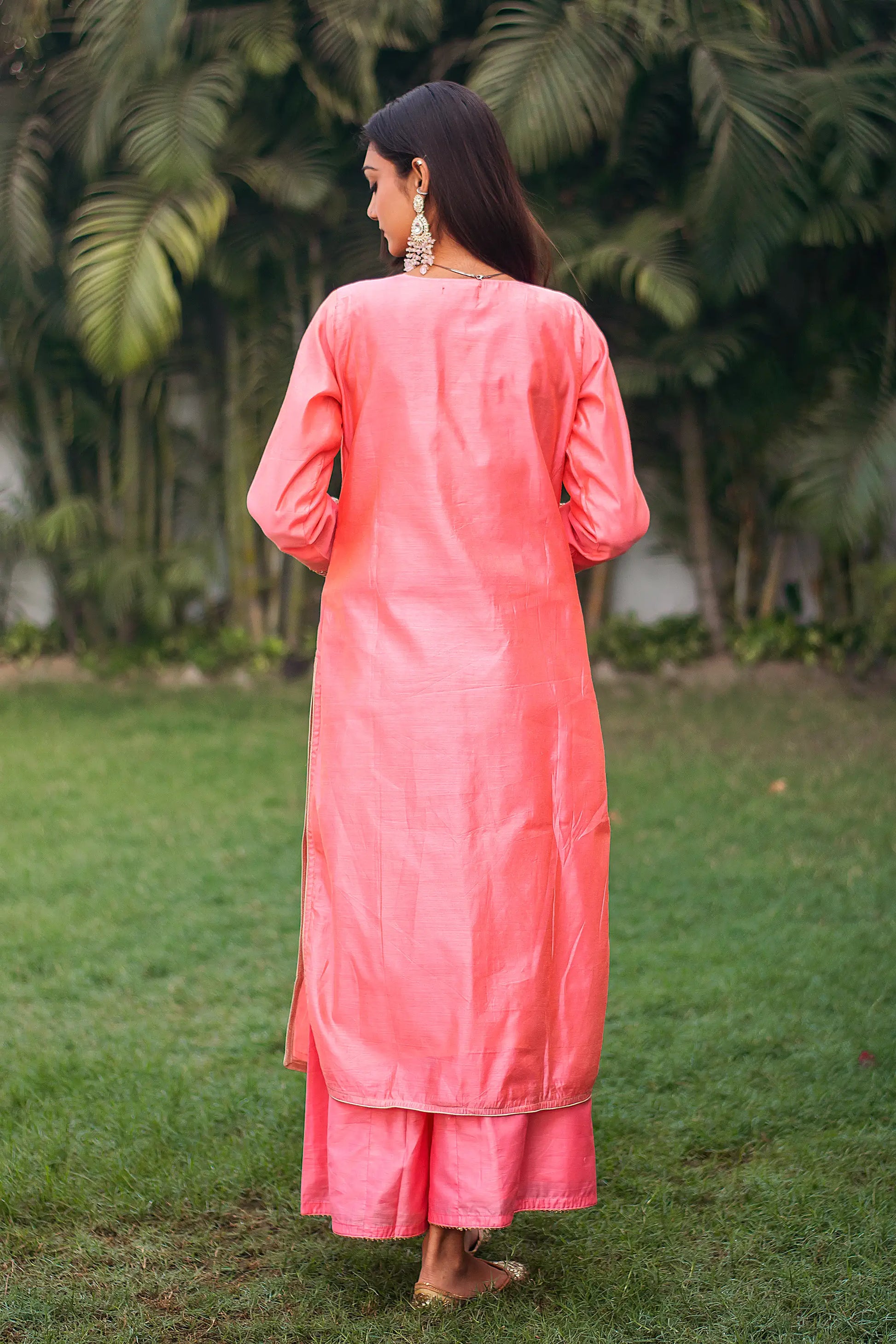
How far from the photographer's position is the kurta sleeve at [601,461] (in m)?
2.08

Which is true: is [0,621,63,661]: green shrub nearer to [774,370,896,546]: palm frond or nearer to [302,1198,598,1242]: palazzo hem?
[774,370,896,546]: palm frond

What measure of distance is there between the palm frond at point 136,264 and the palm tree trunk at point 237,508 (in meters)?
1.14

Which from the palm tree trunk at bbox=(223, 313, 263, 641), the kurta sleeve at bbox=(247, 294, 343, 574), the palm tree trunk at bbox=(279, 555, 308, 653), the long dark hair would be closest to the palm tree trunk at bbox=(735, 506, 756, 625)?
the palm tree trunk at bbox=(279, 555, 308, 653)

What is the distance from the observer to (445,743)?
1.99 metres

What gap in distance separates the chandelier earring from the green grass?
157 centimetres

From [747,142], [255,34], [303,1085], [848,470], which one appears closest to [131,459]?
[255,34]

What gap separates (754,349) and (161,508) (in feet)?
12.3

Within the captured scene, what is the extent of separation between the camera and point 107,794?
18.1 ft

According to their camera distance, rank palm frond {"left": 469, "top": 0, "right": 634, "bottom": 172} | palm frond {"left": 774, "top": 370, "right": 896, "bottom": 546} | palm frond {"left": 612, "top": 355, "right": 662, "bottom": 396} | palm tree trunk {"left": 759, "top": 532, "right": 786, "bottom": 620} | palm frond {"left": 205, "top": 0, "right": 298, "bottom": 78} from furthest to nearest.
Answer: palm tree trunk {"left": 759, "top": 532, "right": 786, "bottom": 620} → palm frond {"left": 612, "top": 355, "right": 662, "bottom": 396} → palm frond {"left": 205, "top": 0, "right": 298, "bottom": 78} → palm frond {"left": 774, "top": 370, "right": 896, "bottom": 546} → palm frond {"left": 469, "top": 0, "right": 634, "bottom": 172}

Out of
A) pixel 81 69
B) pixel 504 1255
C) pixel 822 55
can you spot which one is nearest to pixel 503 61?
pixel 822 55

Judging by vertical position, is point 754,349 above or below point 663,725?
above

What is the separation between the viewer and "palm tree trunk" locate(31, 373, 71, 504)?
27.3ft

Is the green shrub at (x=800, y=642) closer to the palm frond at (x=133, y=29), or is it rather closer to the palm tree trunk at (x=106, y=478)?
the palm tree trunk at (x=106, y=478)

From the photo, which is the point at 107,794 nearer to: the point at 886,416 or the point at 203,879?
the point at 203,879
